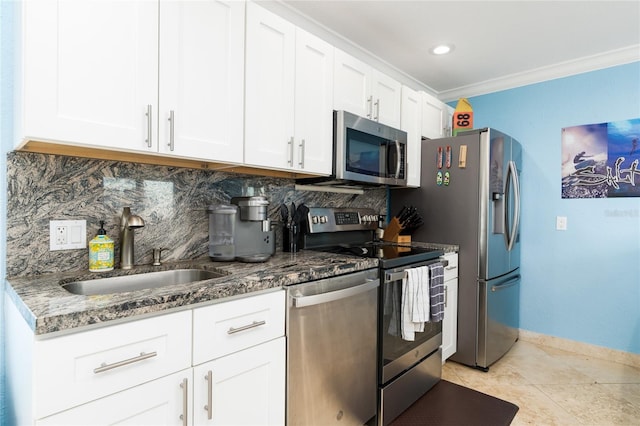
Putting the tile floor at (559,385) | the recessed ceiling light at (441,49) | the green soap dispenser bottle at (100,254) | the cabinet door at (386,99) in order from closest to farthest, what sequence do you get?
1. the green soap dispenser bottle at (100,254)
2. the tile floor at (559,385)
3. the cabinet door at (386,99)
4. the recessed ceiling light at (441,49)

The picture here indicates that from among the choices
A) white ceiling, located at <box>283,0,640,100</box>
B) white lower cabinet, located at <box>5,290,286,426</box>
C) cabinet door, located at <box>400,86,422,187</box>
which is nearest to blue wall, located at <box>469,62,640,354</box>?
white ceiling, located at <box>283,0,640,100</box>

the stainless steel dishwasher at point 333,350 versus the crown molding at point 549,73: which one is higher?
the crown molding at point 549,73

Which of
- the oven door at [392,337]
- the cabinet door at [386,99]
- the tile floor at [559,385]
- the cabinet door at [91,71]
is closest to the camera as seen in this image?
the cabinet door at [91,71]

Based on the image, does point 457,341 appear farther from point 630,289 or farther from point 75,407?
point 75,407

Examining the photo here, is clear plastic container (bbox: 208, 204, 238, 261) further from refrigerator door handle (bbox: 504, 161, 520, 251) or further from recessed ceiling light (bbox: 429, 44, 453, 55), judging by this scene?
refrigerator door handle (bbox: 504, 161, 520, 251)

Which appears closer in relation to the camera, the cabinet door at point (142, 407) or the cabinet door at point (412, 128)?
the cabinet door at point (142, 407)

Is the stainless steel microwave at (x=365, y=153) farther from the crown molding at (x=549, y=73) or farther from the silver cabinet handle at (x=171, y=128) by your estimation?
the crown molding at (x=549, y=73)

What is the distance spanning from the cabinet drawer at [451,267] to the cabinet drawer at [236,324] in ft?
5.30

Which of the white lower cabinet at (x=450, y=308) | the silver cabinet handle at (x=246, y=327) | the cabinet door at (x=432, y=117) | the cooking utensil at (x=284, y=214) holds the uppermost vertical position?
the cabinet door at (x=432, y=117)

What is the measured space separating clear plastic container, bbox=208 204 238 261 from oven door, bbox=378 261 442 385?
2.75 feet

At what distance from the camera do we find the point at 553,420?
79.8 inches

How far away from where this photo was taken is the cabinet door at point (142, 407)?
35.8 inches

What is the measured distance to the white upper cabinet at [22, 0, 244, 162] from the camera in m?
1.12

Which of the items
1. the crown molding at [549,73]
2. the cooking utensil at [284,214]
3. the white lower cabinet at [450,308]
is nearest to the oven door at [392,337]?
the white lower cabinet at [450,308]
